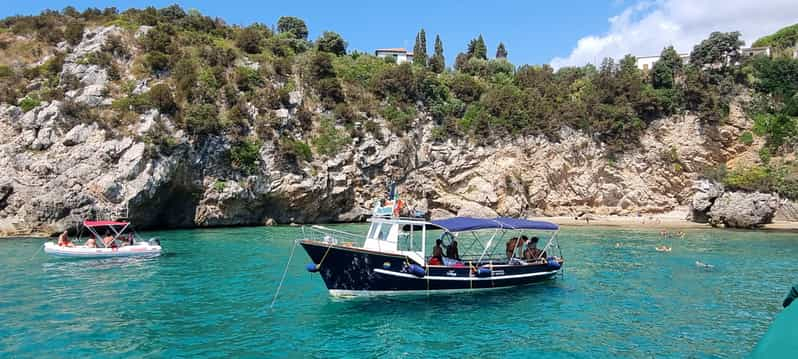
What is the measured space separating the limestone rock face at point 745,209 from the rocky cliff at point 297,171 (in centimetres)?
925

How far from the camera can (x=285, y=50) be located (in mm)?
59750

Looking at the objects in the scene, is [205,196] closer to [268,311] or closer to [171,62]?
[171,62]

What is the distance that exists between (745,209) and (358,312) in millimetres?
44829

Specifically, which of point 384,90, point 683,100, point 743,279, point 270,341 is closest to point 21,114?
point 384,90

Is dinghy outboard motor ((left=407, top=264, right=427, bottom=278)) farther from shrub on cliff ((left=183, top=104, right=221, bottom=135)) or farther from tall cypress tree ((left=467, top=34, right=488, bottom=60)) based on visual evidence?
tall cypress tree ((left=467, top=34, right=488, bottom=60))

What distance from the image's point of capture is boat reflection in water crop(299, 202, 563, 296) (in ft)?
54.9

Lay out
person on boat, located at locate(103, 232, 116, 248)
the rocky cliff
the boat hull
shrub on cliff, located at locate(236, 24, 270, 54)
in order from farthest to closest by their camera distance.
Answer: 1. shrub on cliff, located at locate(236, 24, 270, 54)
2. the rocky cliff
3. person on boat, located at locate(103, 232, 116, 248)
4. the boat hull

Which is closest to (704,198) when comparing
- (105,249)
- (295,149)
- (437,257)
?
(295,149)

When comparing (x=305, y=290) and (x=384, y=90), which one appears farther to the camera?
(x=384, y=90)

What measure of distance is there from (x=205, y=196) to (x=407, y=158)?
21959mm

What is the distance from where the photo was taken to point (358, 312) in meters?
15.7

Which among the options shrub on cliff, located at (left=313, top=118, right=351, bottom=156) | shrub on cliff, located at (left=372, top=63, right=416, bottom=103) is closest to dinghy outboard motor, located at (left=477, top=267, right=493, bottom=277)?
shrub on cliff, located at (left=313, top=118, right=351, bottom=156)

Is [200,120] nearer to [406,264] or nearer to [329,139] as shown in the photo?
[329,139]

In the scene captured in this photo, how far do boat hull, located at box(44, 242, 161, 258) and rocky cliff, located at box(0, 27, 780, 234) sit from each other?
10.9m
